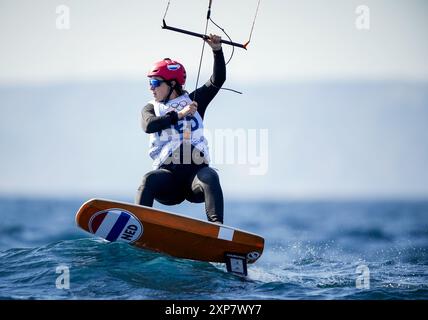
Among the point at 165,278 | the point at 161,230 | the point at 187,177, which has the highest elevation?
the point at 187,177

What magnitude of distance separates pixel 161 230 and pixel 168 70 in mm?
1875

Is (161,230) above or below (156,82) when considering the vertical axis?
below

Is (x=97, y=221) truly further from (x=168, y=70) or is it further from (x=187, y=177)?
(x=168, y=70)

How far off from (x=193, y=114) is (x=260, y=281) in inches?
79.1

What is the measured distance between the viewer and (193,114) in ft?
32.4

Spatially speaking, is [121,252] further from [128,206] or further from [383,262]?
[383,262]

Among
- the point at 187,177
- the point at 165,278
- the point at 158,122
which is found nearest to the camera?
the point at 165,278

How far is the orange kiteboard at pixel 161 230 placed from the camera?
9.30 meters

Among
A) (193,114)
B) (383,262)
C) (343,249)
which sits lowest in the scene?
(343,249)

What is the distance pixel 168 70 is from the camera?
9.98m

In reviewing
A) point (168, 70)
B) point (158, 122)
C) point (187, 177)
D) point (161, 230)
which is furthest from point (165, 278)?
point (168, 70)

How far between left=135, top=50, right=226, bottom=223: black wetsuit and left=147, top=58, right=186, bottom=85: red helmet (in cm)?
27
